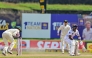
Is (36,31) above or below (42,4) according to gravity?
below

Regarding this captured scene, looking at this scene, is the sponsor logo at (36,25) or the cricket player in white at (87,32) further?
the sponsor logo at (36,25)

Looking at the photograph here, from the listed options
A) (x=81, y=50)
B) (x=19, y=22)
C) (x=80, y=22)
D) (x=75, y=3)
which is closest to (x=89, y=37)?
(x=80, y=22)

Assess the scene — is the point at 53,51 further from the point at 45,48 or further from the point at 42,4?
the point at 42,4

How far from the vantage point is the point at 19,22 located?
23.9 meters

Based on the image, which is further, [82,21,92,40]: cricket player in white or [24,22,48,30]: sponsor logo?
[24,22,48,30]: sponsor logo

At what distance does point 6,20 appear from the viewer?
23.7m

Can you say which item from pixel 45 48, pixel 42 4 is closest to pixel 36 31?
pixel 42 4

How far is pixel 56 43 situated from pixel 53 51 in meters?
0.53

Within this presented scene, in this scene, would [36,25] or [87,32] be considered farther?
[36,25]

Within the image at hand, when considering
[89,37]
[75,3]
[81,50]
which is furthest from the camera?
[75,3]

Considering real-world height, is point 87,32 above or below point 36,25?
below

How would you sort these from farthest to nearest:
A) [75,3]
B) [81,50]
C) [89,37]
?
[75,3] → [89,37] → [81,50]

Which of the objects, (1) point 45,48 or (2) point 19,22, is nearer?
(1) point 45,48

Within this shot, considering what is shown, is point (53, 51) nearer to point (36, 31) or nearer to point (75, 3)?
point (36, 31)
